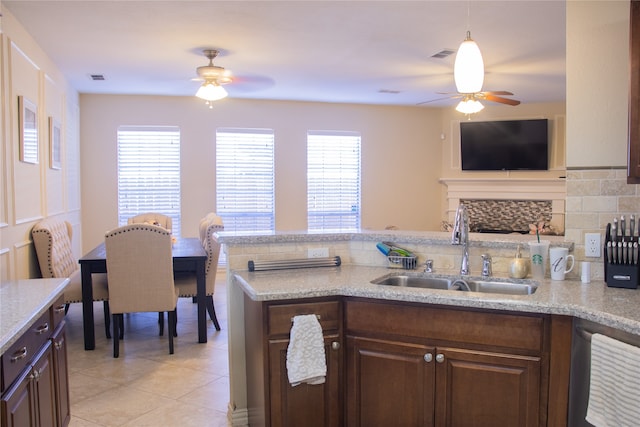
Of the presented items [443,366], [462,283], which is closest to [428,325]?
[443,366]

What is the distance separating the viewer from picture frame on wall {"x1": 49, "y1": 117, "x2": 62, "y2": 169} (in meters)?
4.93

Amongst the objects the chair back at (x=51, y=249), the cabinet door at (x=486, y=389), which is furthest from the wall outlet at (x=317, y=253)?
the chair back at (x=51, y=249)

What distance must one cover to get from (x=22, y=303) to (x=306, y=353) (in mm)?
1215

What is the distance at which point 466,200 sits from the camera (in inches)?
320

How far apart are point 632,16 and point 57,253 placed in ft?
14.6

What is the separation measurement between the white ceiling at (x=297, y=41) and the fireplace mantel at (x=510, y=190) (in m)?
1.80

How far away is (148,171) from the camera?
7023mm

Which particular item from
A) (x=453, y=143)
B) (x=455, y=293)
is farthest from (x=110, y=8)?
(x=453, y=143)

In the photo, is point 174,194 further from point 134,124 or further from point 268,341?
point 268,341

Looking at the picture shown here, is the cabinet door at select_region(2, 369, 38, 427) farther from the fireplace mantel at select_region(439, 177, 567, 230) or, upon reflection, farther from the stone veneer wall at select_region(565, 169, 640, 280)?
the fireplace mantel at select_region(439, 177, 567, 230)

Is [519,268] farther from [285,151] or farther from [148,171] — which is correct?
[148,171]

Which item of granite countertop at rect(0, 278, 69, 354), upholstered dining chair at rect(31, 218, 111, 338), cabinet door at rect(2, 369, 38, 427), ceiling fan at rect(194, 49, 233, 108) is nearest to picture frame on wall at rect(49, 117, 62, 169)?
upholstered dining chair at rect(31, 218, 111, 338)

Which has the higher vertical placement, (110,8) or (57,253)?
(110,8)

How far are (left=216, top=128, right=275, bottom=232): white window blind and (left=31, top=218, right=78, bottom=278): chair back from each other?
2708 mm
